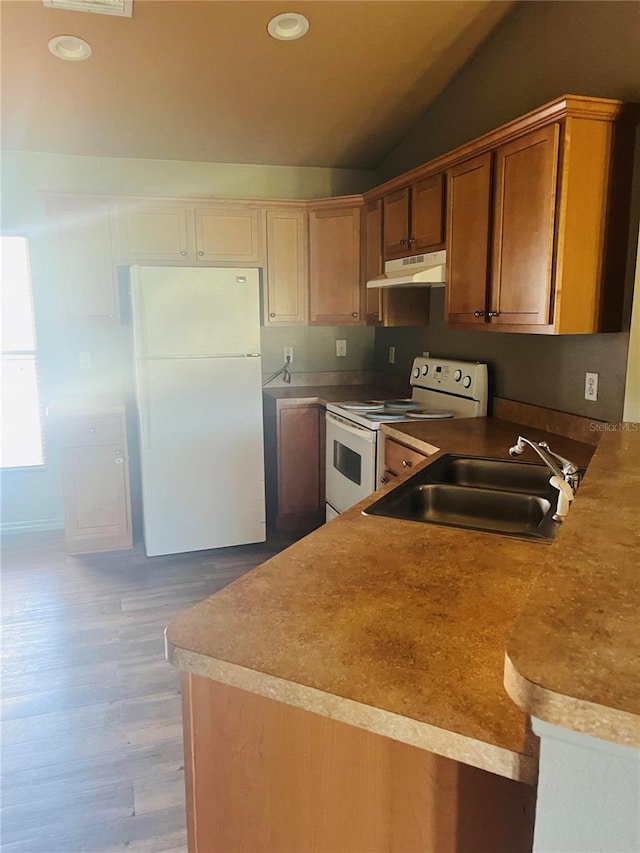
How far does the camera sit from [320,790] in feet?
3.15

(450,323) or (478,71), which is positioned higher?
A: (478,71)

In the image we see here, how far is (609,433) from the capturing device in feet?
6.24

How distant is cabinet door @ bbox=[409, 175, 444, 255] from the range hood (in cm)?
6

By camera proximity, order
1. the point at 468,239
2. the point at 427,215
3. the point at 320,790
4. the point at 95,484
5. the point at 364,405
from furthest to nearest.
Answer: the point at 95,484 < the point at 364,405 < the point at 427,215 < the point at 468,239 < the point at 320,790

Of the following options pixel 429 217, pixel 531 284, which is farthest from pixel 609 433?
pixel 429 217

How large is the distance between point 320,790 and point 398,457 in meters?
1.86

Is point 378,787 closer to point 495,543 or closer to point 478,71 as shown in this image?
point 495,543

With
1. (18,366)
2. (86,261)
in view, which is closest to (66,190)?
(86,261)

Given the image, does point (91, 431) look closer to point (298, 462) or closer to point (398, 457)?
point (298, 462)

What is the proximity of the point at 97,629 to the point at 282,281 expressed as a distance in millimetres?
2400

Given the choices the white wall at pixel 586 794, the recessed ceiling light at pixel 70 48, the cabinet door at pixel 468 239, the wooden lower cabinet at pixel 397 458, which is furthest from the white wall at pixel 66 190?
the white wall at pixel 586 794

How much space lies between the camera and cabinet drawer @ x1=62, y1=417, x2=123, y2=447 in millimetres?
3637

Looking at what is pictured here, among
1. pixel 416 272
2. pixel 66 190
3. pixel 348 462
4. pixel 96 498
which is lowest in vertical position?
pixel 96 498

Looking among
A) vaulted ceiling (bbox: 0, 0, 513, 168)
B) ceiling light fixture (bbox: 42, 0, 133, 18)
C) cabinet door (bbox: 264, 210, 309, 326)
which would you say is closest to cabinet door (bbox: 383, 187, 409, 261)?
vaulted ceiling (bbox: 0, 0, 513, 168)
